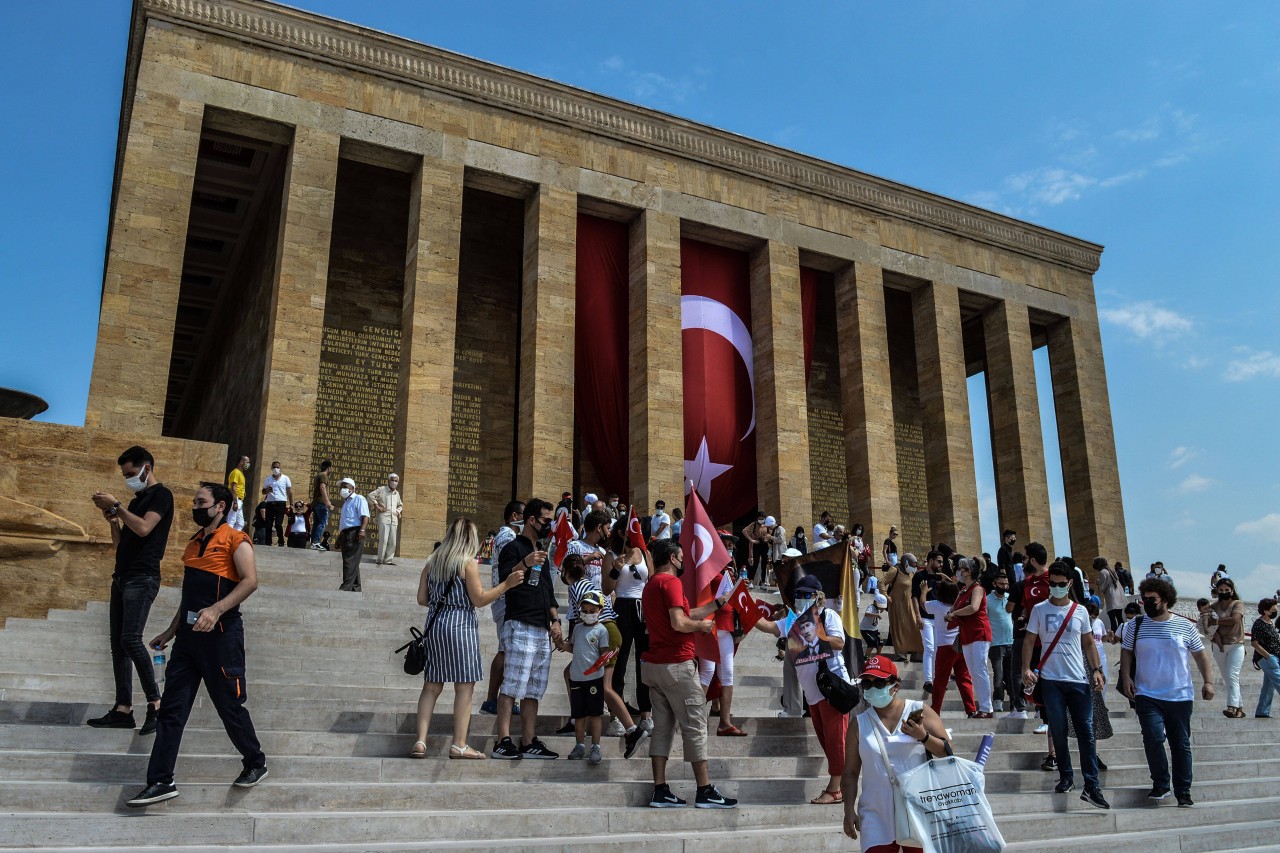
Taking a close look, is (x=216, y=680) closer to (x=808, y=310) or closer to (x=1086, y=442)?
(x=808, y=310)

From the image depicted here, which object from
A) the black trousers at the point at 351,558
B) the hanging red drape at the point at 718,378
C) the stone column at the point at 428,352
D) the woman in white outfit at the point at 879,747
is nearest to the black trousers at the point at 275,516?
the stone column at the point at 428,352

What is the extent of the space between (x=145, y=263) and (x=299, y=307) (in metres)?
2.49

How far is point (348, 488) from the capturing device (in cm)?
1273

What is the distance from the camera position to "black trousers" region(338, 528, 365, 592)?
11.4 metres

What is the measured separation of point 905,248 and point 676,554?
63.1ft

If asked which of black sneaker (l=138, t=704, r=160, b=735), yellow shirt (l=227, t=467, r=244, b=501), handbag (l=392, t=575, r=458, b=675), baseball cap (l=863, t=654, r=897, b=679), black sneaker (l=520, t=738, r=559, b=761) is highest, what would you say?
yellow shirt (l=227, t=467, r=244, b=501)

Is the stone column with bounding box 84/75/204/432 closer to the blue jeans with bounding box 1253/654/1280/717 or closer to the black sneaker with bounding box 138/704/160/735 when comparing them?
the black sneaker with bounding box 138/704/160/735

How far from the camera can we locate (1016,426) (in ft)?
79.0

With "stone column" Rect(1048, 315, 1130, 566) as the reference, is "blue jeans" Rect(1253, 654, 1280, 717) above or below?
below

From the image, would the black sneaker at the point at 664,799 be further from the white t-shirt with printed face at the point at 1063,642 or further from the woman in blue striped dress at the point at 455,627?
the white t-shirt with printed face at the point at 1063,642

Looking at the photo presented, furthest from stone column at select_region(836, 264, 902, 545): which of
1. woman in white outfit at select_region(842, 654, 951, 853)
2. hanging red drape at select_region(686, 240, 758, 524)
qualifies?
woman in white outfit at select_region(842, 654, 951, 853)

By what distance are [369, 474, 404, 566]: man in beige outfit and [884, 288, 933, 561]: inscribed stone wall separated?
1456 cm

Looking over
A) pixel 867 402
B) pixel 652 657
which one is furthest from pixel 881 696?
pixel 867 402

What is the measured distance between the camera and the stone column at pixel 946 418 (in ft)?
73.5
